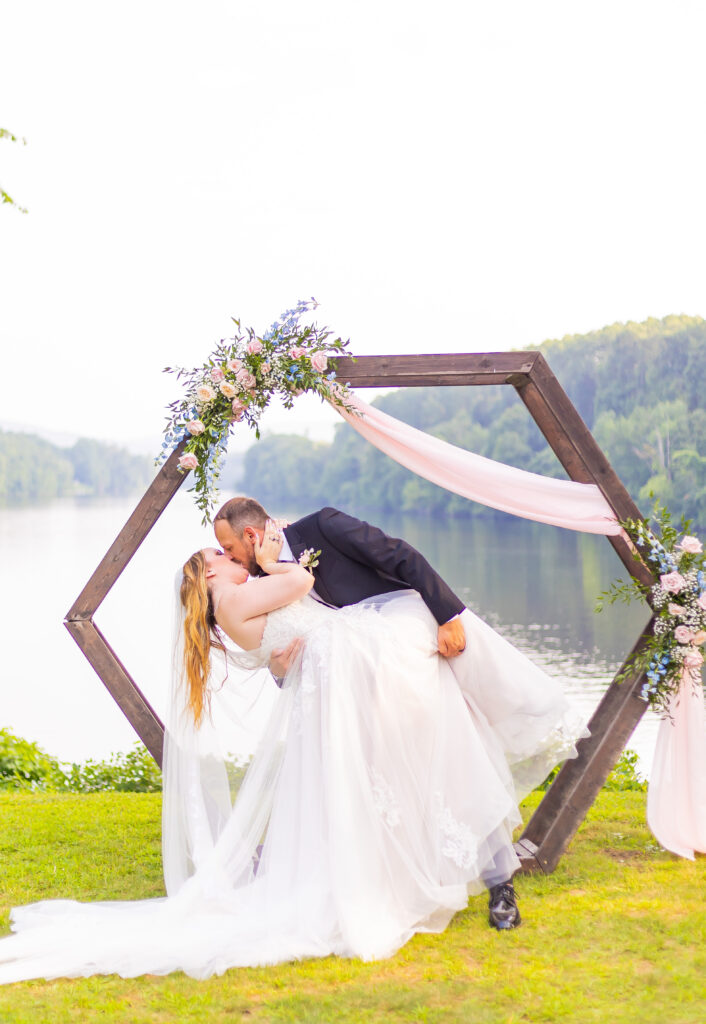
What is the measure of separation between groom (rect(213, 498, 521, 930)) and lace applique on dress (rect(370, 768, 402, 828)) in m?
0.51

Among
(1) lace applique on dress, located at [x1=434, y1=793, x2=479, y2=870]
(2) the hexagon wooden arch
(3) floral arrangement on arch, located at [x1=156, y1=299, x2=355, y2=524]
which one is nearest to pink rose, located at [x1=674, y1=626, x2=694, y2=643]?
(2) the hexagon wooden arch

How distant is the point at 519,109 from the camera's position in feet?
121

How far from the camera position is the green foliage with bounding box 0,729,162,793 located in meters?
7.29

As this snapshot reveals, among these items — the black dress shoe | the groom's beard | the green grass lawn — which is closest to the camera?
the green grass lawn

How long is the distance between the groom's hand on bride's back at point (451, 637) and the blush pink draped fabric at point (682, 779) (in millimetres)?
1224

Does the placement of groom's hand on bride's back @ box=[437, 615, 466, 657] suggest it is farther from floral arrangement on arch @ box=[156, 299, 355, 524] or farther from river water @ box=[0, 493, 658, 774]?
river water @ box=[0, 493, 658, 774]

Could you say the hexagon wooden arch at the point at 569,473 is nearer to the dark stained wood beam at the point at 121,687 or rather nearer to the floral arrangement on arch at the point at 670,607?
the floral arrangement on arch at the point at 670,607

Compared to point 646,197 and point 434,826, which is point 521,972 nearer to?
point 434,826

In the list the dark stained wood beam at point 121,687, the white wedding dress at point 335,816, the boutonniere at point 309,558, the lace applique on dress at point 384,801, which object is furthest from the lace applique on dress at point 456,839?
the dark stained wood beam at point 121,687

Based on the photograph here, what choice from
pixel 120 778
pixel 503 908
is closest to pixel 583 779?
pixel 503 908

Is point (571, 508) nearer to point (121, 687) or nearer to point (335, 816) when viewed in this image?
point (335, 816)

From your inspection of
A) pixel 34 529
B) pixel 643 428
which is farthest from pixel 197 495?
pixel 34 529

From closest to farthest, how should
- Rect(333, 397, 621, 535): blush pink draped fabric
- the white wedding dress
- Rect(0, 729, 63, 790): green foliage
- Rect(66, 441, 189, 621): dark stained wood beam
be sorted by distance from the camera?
the white wedding dress → Rect(333, 397, 621, 535): blush pink draped fabric → Rect(66, 441, 189, 621): dark stained wood beam → Rect(0, 729, 63, 790): green foliage

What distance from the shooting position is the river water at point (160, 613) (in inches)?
568
